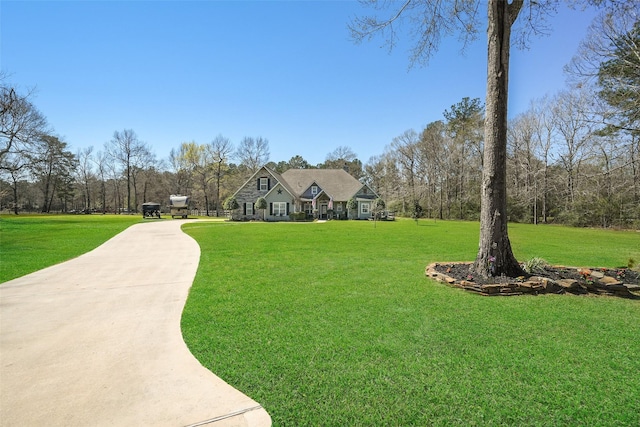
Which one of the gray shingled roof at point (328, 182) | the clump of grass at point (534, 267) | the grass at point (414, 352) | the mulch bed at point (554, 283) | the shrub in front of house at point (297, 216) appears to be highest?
the gray shingled roof at point (328, 182)

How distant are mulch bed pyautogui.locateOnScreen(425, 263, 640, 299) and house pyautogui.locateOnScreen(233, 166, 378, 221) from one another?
87.2 ft

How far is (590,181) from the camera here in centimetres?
2569

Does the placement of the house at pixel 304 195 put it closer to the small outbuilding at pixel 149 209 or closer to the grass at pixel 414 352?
the small outbuilding at pixel 149 209

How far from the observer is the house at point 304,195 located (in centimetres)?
3275

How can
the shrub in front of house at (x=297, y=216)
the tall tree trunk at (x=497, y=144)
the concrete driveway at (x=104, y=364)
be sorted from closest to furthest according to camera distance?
the concrete driveway at (x=104, y=364)
the tall tree trunk at (x=497, y=144)
the shrub in front of house at (x=297, y=216)

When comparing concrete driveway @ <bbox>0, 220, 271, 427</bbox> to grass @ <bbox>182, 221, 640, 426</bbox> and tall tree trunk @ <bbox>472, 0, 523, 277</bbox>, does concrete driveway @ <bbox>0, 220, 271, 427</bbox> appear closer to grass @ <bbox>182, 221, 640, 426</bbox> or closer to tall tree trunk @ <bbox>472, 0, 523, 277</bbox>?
grass @ <bbox>182, 221, 640, 426</bbox>

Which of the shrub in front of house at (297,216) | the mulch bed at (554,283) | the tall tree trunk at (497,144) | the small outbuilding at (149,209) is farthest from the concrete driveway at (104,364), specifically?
the small outbuilding at (149,209)

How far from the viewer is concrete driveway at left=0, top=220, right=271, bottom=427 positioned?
88.0 inches

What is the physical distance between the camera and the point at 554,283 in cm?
562

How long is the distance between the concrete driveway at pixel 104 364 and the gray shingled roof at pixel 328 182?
3069cm

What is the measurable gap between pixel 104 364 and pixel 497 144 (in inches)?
277

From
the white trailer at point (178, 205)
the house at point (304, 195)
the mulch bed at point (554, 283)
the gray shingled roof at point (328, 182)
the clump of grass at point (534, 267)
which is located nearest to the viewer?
the mulch bed at point (554, 283)

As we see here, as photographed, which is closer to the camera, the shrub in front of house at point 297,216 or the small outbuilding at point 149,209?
the shrub in front of house at point 297,216

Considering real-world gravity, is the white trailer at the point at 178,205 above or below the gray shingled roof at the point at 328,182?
below
